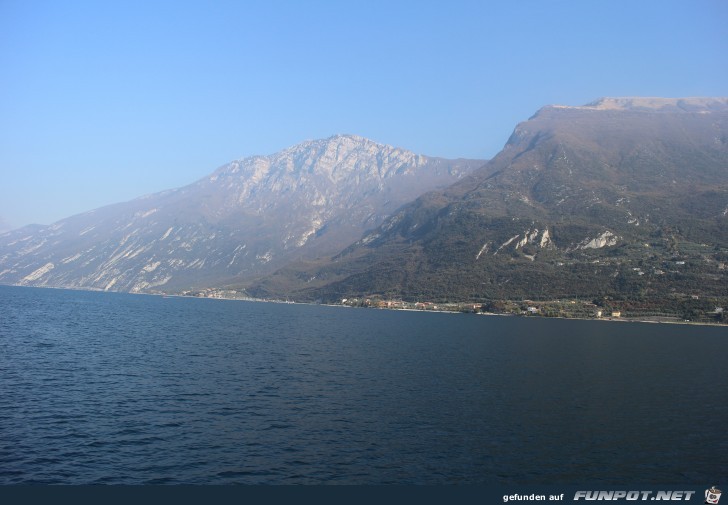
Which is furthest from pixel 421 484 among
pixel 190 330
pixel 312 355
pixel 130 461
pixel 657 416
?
pixel 190 330

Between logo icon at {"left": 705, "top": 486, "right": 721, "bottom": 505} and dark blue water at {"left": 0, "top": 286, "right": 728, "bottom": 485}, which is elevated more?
logo icon at {"left": 705, "top": 486, "right": 721, "bottom": 505}

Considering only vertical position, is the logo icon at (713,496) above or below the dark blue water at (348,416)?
above

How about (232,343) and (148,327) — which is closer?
(232,343)

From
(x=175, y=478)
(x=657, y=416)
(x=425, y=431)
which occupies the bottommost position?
(x=657, y=416)

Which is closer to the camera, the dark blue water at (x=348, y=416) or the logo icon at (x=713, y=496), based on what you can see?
the logo icon at (x=713, y=496)

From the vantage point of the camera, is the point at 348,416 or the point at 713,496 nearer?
the point at 713,496

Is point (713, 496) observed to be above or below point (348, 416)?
above

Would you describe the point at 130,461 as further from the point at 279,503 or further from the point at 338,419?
the point at 338,419

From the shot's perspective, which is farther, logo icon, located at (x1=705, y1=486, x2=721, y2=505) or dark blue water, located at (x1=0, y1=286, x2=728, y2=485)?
dark blue water, located at (x1=0, y1=286, x2=728, y2=485)
